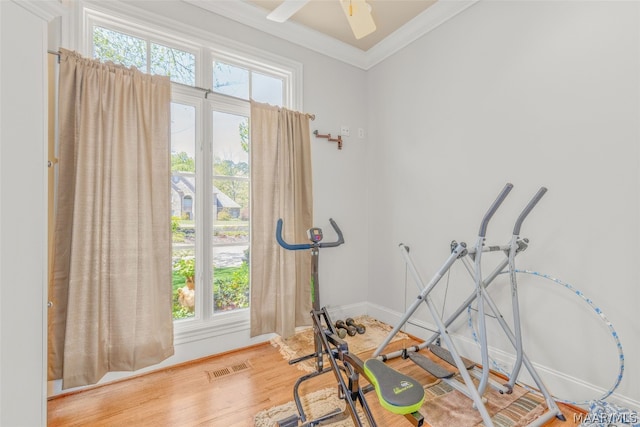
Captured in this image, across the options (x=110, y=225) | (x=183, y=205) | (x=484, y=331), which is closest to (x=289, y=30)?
(x=183, y=205)

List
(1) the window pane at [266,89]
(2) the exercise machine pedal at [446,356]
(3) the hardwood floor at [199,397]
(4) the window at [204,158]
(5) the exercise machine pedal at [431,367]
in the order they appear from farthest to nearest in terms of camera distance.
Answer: (1) the window pane at [266,89]
(4) the window at [204,158]
(2) the exercise machine pedal at [446,356]
(5) the exercise machine pedal at [431,367]
(3) the hardwood floor at [199,397]

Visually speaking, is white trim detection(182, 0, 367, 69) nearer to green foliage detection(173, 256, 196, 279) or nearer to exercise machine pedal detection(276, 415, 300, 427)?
green foliage detection(173, 256, 196, 279)

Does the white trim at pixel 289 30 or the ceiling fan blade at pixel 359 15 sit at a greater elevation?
the white trim at pixel 289 30

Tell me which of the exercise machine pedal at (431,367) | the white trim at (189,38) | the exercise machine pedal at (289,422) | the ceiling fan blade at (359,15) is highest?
the white trim at (189,38)

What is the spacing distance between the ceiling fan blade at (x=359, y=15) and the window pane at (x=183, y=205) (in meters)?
1.43

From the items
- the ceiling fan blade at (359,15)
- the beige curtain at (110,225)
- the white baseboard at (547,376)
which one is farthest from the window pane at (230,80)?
the white baseboard at (547,376)

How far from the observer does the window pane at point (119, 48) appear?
2.03 m

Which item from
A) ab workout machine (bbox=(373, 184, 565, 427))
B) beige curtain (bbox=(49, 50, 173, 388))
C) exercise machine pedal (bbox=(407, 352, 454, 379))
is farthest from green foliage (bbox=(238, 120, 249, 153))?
exercise machine pedal (bbox=(407, 352, 454, 379))

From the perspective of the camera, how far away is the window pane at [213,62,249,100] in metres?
2.49

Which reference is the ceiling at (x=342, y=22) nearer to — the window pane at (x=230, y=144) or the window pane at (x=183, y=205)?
the window pane at (x=230, y=144)

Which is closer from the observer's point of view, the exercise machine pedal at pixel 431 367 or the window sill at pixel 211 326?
the exercise machine pedal at pixel 431 367

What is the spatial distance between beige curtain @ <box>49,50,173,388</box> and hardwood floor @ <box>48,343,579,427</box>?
16cm
